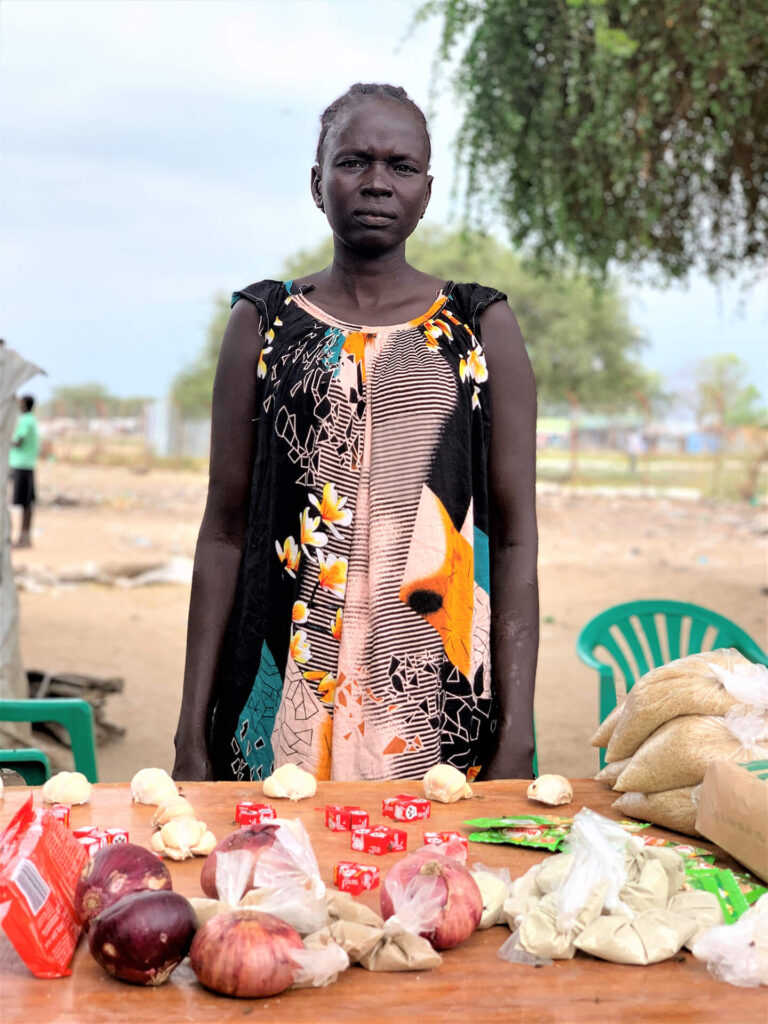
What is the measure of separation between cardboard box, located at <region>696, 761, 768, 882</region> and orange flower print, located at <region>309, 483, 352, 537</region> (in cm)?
73

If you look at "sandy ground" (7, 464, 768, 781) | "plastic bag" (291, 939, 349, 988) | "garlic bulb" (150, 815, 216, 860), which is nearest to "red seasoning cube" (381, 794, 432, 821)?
"garlic bulb" (150, 815, 216, 860)

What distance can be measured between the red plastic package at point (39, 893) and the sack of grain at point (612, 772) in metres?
0.83

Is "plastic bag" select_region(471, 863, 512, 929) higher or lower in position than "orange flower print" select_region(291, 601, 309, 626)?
lower

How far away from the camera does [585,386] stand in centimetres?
2919

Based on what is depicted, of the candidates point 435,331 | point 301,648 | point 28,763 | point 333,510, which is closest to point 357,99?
point 435,331

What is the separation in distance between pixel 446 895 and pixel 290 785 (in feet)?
1.69

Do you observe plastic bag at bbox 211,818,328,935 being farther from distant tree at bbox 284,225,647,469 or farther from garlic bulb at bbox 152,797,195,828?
distant tree at bbox 284,225,647,469

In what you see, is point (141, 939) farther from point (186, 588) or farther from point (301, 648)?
point (186, 588)

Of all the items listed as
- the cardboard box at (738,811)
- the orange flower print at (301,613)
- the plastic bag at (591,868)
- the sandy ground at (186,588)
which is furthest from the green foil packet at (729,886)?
the sandy ground at (186,588)

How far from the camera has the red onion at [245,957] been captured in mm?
1031

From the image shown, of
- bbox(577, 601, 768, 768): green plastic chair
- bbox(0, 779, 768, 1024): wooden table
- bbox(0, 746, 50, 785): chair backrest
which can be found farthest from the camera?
bbox(577, 601, 768, 768): green plastic chair

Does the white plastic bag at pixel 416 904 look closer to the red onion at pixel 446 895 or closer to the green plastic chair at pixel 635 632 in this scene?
the red onion at pixel 446 895

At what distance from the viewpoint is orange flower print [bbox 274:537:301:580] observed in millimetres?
1883

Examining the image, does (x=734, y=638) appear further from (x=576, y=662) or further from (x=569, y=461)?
(x=569, y=461)
